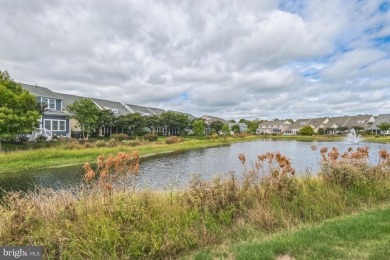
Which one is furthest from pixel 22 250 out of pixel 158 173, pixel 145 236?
pixel 158 173

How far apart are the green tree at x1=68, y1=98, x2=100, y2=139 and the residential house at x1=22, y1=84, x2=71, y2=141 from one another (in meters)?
1.45

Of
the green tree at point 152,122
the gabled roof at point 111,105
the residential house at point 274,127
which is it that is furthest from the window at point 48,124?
the residential house at point 274,127

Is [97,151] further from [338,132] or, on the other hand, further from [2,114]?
[338,132]

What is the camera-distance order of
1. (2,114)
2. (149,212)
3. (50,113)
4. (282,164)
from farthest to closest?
(50,113) → (2,114) → (282,164) → (149,212)

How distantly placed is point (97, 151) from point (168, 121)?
30688mm

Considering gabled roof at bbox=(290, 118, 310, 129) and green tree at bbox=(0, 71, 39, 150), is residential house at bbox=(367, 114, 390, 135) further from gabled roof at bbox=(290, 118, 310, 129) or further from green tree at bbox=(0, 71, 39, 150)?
green tree at bbox=(0, 71, 39, 150)

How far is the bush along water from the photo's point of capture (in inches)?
162

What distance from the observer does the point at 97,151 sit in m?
25.3

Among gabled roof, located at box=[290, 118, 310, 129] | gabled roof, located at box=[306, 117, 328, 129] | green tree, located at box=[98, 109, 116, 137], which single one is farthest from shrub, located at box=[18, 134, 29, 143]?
gabled roof, located at box=[290, 118, 310, 129]

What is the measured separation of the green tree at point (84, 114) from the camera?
123ft

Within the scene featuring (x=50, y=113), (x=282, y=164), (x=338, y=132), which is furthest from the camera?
(x=338, y=132)

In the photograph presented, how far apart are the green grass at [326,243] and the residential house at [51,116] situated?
3453 cm

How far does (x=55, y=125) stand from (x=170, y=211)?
36.3 m

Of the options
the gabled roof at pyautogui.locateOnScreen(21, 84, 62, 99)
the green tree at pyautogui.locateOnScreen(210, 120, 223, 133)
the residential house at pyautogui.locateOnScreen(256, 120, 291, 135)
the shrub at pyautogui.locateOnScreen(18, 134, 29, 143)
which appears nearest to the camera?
the shrub at pyautogui.locateOnScreen(18, 134, 29, 143)
